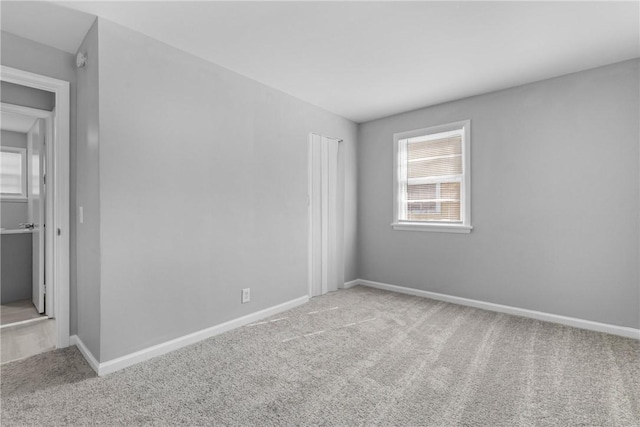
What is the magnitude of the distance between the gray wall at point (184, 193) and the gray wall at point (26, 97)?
1.27 meters

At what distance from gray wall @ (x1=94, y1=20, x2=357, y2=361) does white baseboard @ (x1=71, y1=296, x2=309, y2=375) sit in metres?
0.05

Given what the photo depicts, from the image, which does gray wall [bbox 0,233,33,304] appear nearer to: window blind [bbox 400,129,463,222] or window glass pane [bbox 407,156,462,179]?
window blind [bbox 400,129,463,222]

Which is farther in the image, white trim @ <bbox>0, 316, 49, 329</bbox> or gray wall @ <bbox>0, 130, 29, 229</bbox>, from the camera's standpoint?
gray wall @ <bbox>0, 130, 29, 229</bbox>

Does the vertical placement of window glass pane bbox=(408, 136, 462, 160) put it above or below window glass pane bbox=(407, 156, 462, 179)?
above

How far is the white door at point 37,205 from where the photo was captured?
3.23 m

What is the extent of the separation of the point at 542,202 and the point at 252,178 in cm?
298

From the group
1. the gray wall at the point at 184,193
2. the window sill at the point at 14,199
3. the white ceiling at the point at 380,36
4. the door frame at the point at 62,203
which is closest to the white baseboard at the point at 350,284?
the gray wall at the point at 184,193

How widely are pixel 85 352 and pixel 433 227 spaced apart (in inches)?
146

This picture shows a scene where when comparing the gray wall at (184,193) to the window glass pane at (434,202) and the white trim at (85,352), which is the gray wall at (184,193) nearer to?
the white trim at (85,352)

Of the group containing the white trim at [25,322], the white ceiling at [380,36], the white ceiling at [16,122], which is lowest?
the white trim at [25,322]

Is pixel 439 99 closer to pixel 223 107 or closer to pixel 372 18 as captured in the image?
pixel 372 18

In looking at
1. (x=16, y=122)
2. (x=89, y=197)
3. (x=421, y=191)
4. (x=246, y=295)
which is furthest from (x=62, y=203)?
(x=421, y=191)

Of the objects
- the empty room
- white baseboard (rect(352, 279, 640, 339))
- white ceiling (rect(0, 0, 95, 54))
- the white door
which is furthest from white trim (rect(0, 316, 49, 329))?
white baseboard (rect(352, 279, 640, 339))

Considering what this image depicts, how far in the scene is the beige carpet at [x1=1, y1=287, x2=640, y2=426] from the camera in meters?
1.70
